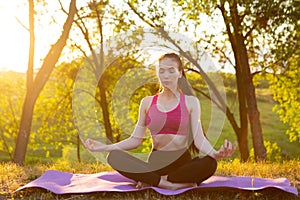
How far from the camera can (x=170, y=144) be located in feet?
18.4

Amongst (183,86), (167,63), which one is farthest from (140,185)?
Answer: (167,63)

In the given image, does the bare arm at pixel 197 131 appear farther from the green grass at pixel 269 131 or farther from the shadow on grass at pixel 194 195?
the green grass at pixel 269 131

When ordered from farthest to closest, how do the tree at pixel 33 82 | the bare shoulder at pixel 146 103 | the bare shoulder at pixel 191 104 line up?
the tree at pixel 33 82
the bare shoulder at pixel 146 103
the bare shoulder at pixel 191 104

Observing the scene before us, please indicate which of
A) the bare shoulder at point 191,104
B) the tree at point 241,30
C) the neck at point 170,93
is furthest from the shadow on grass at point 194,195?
the tree at point 241,30

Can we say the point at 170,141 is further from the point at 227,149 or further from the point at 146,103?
the point at 227,149

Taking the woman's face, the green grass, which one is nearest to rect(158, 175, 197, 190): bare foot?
the woman's face

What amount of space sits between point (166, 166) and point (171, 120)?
1.87 feet

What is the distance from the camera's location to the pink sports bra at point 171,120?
18.3ft

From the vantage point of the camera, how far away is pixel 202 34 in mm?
16719

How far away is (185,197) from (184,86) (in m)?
1.38

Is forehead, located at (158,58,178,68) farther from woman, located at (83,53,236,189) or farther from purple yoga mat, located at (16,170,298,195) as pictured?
purple yoga mat, located at (16,170,298,195)

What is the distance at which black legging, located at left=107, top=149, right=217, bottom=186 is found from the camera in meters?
5.39

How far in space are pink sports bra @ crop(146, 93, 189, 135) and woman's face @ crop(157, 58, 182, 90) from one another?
10.9 inches

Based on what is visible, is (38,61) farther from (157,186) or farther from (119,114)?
(157,186)
